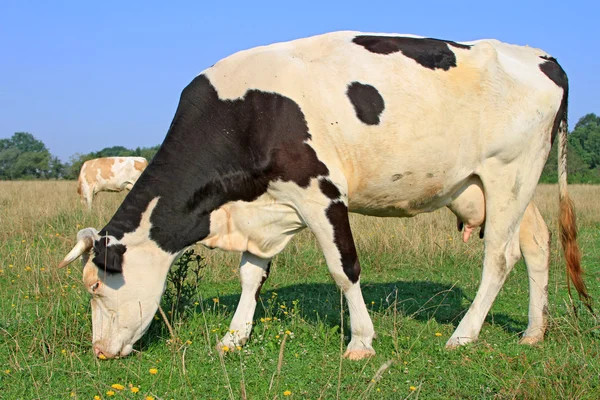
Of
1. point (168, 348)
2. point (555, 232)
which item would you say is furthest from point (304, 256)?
point (555, 232)

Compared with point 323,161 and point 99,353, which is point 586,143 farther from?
point 99,353

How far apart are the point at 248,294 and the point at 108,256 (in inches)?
53.6

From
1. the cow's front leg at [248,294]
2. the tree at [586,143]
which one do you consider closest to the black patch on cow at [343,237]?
the cow's front leg at [248,294]

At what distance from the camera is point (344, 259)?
4883 millimetres

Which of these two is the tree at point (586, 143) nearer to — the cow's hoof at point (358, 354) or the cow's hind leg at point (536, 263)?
the cow's hind leg at point (536, 263)

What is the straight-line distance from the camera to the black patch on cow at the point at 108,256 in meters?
4.77

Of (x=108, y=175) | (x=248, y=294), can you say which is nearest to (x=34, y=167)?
(x=108, y=175)

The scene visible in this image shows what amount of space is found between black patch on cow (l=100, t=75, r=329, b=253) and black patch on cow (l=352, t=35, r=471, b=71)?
3.26 ft

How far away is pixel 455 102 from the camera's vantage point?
5.18m

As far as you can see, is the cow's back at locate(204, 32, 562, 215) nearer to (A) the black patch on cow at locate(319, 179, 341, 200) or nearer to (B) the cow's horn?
(A) the black patch on cow at locate(319, 179, 341, 200)

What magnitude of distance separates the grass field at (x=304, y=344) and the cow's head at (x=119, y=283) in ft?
0.61

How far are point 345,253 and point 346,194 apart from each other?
1.53 ft

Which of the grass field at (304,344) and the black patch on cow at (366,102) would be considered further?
the black patch on cow at (366,102)

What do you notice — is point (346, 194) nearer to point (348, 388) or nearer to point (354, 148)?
point (354, 148)
